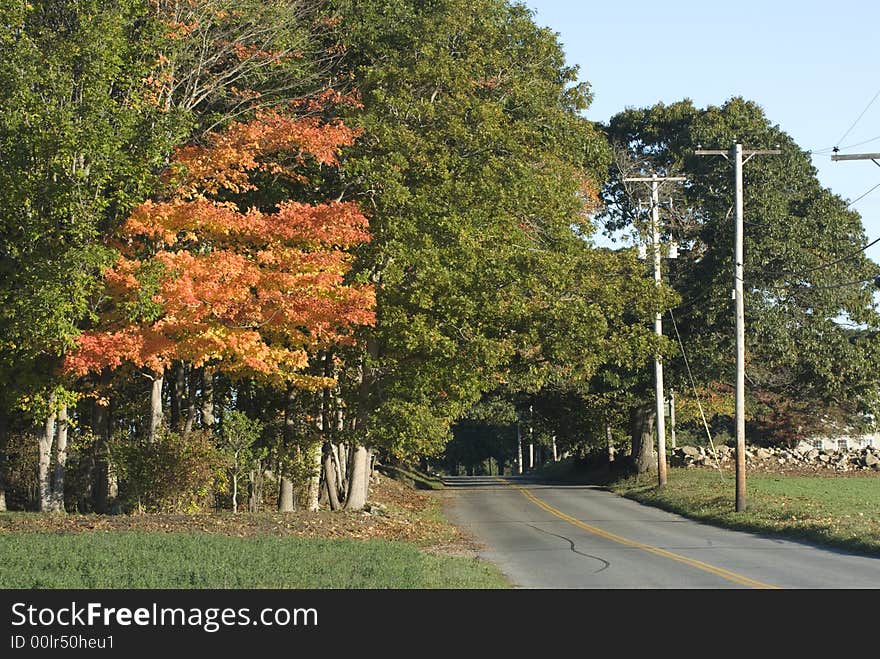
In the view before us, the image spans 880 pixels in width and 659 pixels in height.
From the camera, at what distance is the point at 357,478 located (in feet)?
103

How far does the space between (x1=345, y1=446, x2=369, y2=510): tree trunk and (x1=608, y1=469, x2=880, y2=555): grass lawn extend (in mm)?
9418

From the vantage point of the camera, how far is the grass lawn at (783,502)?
2372 centimetres

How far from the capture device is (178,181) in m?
24.6

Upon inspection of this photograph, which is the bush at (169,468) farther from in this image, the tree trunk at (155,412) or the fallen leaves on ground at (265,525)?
the fallen leaves on ground at (265,525)

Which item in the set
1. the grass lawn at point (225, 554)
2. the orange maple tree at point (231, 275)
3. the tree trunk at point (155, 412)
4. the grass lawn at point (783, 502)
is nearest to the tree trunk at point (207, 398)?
the tree trunk at point (155, 412)

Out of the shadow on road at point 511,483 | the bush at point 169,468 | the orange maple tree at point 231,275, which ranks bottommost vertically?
the shadow on road at point 511,483

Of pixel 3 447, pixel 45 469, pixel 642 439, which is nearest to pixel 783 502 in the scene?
pixel 642 439

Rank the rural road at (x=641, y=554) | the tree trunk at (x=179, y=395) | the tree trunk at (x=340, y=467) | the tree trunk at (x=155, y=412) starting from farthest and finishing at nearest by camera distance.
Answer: the tree trunk at (x=340, y=467)
the tree trunk at (x=179, y=395)
the tree trunk at (x=155, y=412)
the rural road at (x=641, y=554)

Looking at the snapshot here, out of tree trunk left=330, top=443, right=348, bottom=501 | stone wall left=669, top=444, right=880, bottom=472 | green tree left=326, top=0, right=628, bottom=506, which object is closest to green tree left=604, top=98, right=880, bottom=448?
stone wall left=669, top=444, right=880, bottom=472

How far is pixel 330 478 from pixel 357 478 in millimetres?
1533

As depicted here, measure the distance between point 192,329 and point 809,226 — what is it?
28756 millimetres

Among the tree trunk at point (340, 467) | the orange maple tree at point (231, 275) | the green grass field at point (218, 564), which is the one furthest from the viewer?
the tree trunk at point (340, 467)

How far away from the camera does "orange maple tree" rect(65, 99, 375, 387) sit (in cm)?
2278

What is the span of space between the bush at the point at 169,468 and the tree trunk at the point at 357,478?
564cm
